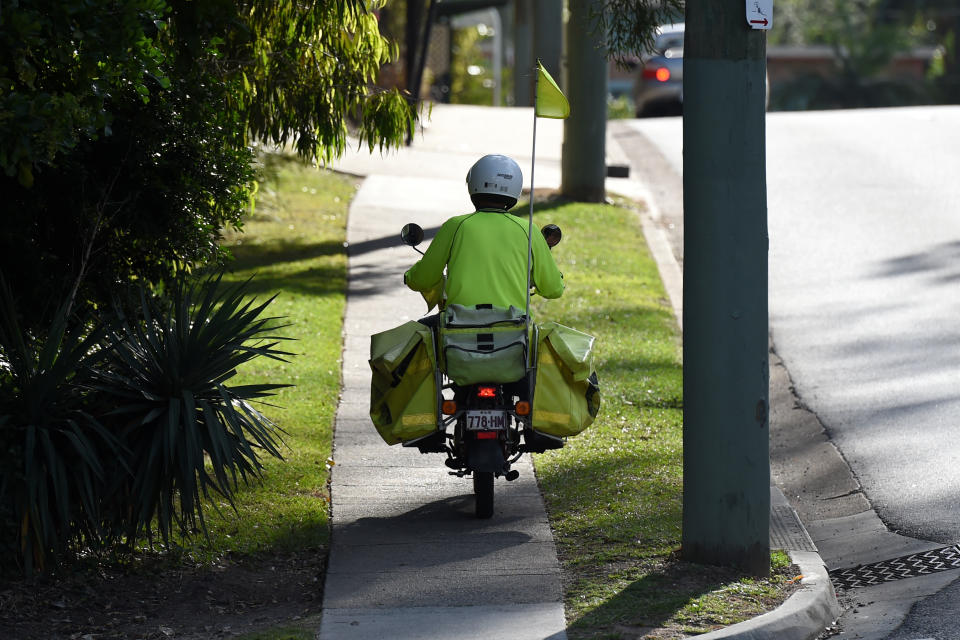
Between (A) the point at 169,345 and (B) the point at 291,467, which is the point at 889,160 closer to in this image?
(B) the point at 291,467

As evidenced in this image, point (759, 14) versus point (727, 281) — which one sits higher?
point (759, 14)

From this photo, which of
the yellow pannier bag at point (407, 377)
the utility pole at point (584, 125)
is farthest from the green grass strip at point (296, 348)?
the utility pole at point (584, 125)

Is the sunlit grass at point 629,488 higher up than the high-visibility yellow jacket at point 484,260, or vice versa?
the high-visibility yellow jacket at point 484,260

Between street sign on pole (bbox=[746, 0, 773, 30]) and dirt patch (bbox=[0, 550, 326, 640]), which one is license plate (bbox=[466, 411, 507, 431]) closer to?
dirt patch (bbox=[0, 550, 326, 640])

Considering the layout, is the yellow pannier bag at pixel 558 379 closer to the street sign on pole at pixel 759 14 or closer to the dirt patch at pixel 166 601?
the dirt patch at pixel 166 601

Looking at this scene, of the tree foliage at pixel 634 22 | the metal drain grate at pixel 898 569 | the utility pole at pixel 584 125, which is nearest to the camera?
the metal drain grate at pixel 898 569

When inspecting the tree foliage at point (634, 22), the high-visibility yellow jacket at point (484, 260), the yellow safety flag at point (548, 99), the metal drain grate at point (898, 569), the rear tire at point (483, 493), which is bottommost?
the metal drain grate at point (898, 569)

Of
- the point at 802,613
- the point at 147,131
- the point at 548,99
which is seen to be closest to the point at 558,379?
the point at 548,99

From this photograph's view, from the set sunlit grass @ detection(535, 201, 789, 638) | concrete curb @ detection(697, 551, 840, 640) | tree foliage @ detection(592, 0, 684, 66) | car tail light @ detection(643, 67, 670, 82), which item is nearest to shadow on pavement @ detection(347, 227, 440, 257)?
sunlit grass @ detection(535, 201, 789, 638)

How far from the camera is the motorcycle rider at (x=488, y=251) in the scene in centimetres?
686

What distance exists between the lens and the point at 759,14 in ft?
19.7

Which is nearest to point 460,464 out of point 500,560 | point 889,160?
point 500,560

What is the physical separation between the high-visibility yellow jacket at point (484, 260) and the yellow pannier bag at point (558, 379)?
11.9 inches

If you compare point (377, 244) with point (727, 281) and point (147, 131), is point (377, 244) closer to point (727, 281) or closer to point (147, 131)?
point (147, 131)
